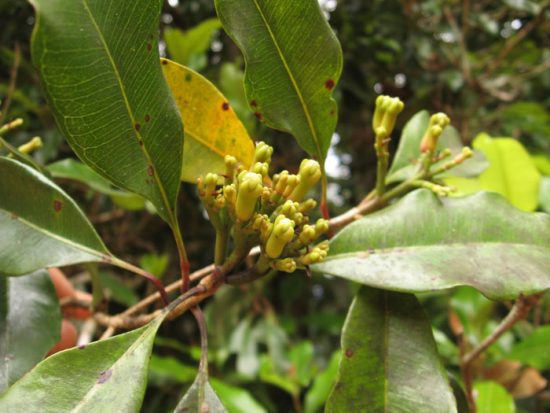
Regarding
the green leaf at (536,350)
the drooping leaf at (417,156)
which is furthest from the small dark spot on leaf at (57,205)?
the green leaf at (536,350)

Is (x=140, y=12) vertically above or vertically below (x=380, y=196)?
above

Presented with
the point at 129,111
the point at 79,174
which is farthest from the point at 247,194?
the point at 79,174

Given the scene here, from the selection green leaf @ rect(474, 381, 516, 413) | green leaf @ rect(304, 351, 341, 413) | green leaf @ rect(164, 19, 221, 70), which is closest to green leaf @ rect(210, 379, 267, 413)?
green leaf @ rect(304, 351, 341, 413)

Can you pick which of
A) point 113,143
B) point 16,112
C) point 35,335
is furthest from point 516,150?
point 16,112

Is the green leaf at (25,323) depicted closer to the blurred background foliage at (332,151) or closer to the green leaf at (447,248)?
the green leaf at (447,248)

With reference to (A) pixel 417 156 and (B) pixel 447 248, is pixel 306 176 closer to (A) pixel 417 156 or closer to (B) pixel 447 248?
(B) pixel 447 248

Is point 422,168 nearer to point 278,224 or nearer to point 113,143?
point 278,224

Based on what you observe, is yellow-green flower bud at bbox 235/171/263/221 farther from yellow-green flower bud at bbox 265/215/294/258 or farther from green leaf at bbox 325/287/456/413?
green leaf at bbox 325/287/456/413
